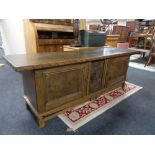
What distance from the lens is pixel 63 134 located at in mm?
1324

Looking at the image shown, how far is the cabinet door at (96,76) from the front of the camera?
1.62m

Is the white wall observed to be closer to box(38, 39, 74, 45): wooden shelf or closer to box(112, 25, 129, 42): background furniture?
box(38, 39, 74, 45): wooden shelf

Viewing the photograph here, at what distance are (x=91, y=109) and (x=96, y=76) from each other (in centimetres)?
44

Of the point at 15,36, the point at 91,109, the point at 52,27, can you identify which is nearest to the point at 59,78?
the point at 91,109

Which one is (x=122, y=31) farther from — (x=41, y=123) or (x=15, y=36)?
(x=41, y=123)

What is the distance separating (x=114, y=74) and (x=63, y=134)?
116 cm

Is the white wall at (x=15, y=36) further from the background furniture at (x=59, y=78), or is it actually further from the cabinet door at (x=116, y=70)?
the cabinet door at (x=116, y=70)

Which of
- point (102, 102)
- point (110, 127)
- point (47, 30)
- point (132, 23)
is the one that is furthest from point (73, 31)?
point (132, 23)

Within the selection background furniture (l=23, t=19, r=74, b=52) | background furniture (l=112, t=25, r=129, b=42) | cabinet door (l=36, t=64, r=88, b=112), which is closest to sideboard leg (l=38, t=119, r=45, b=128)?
cabinet door (l=36, t=64, r=88, b=112)

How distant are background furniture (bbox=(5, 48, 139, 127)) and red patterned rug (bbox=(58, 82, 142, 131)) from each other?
0.15m

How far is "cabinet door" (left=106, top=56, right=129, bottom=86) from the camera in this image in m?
1.85

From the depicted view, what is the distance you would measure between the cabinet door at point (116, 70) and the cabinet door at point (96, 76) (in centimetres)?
14

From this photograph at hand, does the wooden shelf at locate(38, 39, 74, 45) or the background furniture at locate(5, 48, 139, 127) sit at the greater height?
the wooden shelf at locate(38, 39, 74, 45)

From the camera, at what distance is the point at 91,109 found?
1.73 metres
